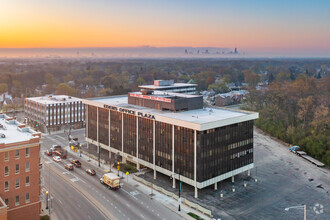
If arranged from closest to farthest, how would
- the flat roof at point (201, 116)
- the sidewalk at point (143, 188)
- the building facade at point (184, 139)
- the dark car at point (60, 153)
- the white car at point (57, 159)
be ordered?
1. the sidewalk at point (143, 188)
2. the flat roof at point (201, 116)
3. the building facade at point (184, 139)
4. the white car at point (57, 159)
5. the dark car at point (60, 153)

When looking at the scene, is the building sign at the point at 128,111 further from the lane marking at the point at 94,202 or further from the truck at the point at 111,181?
the lane marking at the point at 94,202

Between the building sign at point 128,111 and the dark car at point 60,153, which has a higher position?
the building sign at point 128,111

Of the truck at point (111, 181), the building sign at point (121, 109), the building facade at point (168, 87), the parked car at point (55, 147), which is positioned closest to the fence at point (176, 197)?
the truck at point (111, 181)

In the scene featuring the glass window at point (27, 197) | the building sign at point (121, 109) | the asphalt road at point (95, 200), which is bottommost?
the asphalt road at point (95, 200)

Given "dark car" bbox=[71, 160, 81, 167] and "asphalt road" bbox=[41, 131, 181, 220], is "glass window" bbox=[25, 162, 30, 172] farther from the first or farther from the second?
"dark car" bbox=[71, 160, 81, 167]

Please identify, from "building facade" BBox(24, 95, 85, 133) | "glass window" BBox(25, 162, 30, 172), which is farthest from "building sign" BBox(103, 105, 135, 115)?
"building facade" BBox(24, 95, 85, 133)

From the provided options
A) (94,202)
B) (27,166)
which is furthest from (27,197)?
(94,202)

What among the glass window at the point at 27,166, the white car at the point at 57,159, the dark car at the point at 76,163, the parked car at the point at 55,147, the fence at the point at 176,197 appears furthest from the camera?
the parked car at the point at 55,147

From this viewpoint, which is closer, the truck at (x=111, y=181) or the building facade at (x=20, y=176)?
the building facade at (x=20, y=176)
